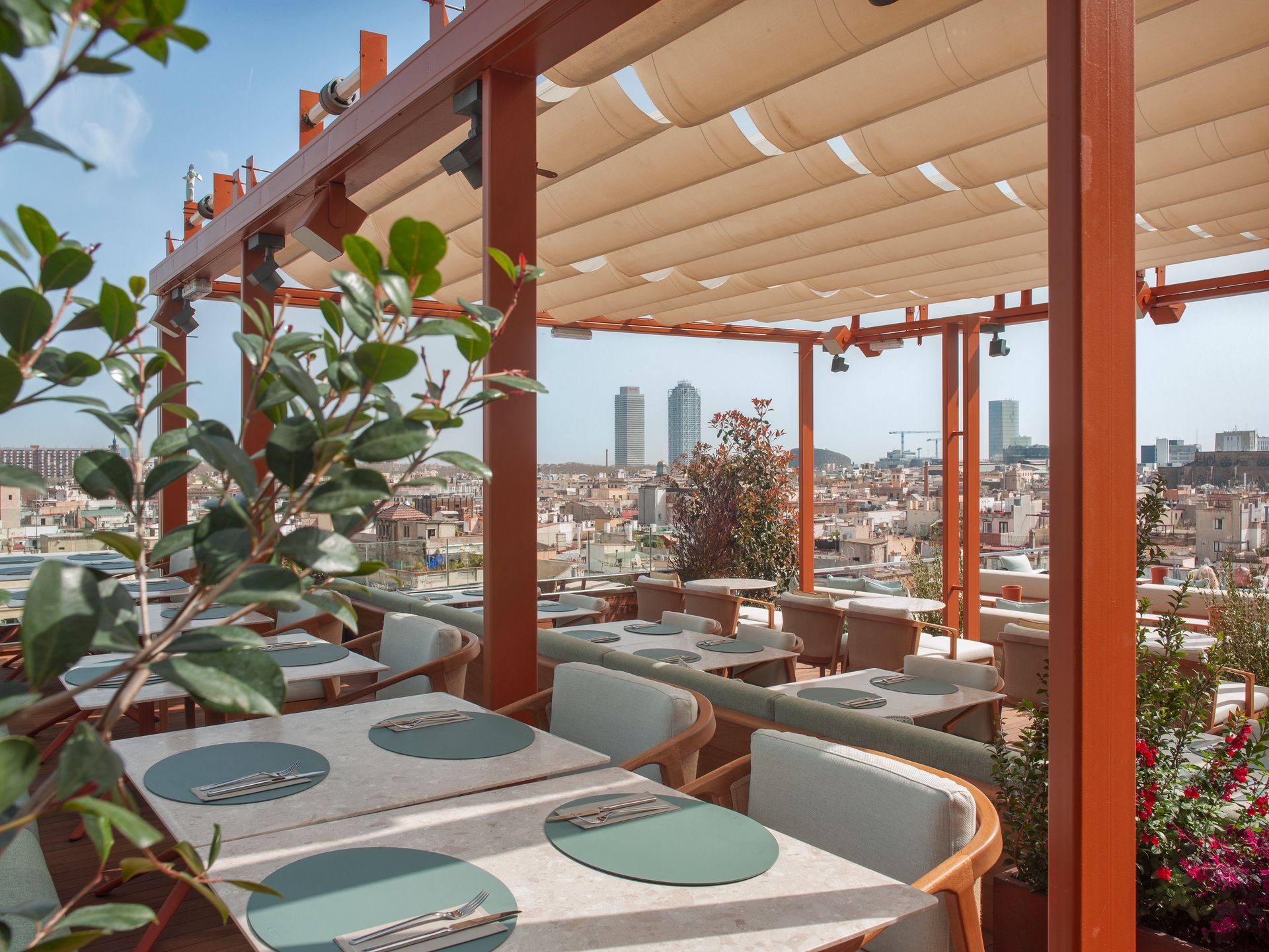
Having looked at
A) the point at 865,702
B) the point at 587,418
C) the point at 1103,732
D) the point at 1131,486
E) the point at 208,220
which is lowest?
the point at 865,702

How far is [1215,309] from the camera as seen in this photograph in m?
7.77

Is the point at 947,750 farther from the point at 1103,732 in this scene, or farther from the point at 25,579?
the point at 25,579

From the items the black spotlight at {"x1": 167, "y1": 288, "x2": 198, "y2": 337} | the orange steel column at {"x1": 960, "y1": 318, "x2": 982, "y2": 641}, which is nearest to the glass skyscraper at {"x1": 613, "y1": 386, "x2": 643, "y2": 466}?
the orange steel column at {"x1": 960, "y1": 318, "x2": 982, "y2": 641}

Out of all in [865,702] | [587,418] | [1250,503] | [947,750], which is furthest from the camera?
[587,418]

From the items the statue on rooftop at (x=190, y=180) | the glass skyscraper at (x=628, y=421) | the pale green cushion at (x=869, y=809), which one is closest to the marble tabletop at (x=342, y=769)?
the pale green cushion at (x=869, y=809)

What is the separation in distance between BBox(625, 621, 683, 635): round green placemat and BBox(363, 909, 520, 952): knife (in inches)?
154

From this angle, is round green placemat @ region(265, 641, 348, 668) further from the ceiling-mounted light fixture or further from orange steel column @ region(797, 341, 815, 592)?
orange steel column @ region(797, 341, 815, 592)

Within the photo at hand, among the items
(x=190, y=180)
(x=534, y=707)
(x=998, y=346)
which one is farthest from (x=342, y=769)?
(x=998, y=346)

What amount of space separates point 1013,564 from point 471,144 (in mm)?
10284

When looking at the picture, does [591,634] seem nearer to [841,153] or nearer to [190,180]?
[841,153]

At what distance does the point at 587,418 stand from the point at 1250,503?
25.0 ft

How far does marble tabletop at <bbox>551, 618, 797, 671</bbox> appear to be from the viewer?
476 cm

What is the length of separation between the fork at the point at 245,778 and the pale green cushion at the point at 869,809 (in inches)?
44.7

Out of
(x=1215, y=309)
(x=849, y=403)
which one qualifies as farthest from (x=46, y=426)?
(x=849, y=403)
